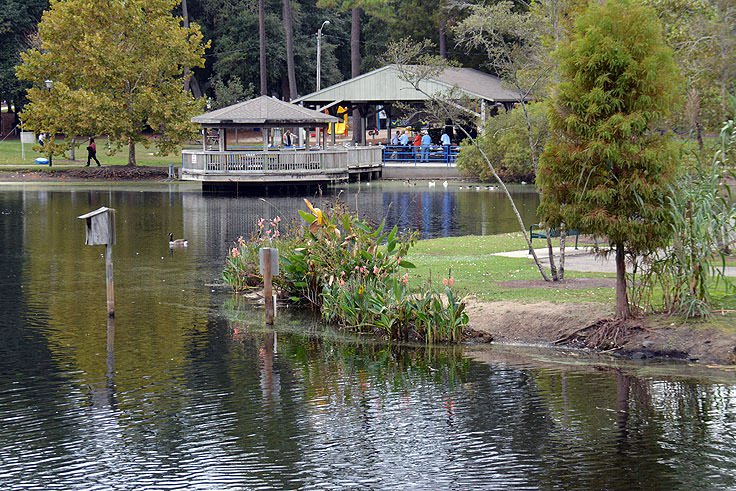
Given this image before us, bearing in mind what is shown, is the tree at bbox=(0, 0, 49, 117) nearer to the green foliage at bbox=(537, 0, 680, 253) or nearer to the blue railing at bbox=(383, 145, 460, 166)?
the blue railing at bbox=(383, 145, 460, 166)

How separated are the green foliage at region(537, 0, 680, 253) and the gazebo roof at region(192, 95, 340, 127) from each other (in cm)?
3253

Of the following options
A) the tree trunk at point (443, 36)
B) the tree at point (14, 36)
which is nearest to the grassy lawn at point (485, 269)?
the tree trunk at point (443, 36)

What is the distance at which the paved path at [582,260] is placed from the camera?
20169 mm

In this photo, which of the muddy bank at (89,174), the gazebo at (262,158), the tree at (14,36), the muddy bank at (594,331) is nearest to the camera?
the muddy bank at (594,331)

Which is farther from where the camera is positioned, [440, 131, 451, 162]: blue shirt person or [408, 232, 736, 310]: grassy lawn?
[440, 131, 451, 162]: blue shirt person

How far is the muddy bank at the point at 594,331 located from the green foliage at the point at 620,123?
4.14ft

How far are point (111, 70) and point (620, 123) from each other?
1663 inches

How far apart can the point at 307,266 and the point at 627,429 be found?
330 inches

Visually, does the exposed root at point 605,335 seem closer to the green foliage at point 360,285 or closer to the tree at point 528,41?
the green foliage at point 360,285

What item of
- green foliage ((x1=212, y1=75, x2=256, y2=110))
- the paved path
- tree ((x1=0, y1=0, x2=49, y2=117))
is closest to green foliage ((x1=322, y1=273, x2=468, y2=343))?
the paved path

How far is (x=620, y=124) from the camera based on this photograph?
14516mm

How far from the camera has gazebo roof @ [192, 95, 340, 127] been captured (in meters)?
46.6

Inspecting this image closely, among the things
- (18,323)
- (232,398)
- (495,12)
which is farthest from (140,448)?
(495,12)

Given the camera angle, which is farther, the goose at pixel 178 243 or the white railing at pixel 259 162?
the white railing at pixel 259 162
